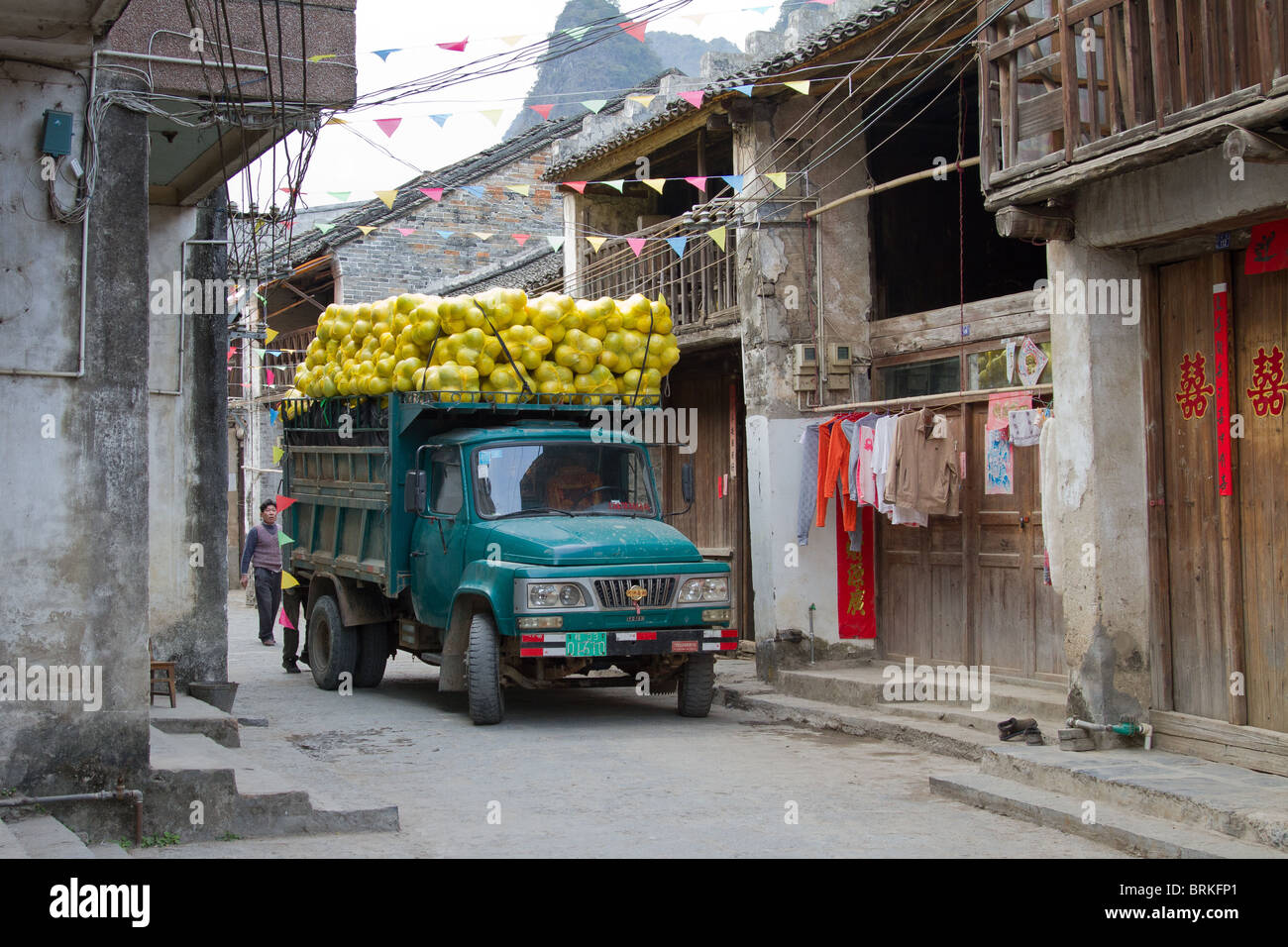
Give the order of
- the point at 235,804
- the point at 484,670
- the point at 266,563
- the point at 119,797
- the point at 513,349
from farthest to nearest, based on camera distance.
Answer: the point at 266,563
the point at 513,349
the point at 484,670
the point at 235,804
the point at 119,797

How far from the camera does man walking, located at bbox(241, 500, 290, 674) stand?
55.6 feet

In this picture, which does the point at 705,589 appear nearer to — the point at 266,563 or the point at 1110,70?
A: the point at 1110,70

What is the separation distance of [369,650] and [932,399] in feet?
19.6

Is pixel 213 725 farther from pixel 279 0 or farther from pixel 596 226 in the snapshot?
pixel 596 226

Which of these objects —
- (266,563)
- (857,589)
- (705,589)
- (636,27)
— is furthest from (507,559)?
(266,563)

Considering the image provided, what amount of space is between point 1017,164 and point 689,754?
4528 millimetres

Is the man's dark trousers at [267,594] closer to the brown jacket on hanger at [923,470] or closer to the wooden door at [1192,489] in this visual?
the brown jacket on hanger at [923,470]

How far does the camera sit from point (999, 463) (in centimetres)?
1084

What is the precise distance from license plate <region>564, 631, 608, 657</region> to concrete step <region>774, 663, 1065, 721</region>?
8.14 ft

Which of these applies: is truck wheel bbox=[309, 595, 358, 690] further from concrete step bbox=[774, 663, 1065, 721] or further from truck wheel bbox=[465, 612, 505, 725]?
concrete step bbox=[774, 663, 1065, 721]

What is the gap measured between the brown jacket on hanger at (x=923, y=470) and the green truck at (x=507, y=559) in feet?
5.69

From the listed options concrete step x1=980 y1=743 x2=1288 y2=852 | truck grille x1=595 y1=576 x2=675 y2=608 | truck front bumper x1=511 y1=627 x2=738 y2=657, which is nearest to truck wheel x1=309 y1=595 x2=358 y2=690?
truck front bumper x1=511 y1=627 x2=738 y2=657

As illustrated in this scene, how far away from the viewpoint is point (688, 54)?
9494 centimetres

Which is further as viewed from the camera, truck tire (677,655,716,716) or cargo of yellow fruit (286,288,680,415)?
cargo of yellow fruit (286,288,680,415)
